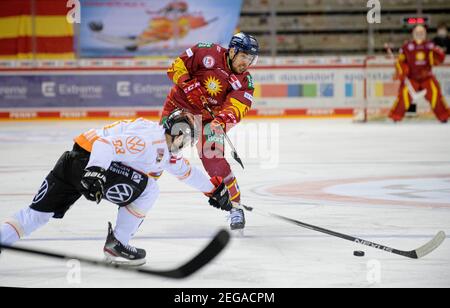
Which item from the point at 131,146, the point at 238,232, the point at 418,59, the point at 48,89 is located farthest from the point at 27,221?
the point at 48,89

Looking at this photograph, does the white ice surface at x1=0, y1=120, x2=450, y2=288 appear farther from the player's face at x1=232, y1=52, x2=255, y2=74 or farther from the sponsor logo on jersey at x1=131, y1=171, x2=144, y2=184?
the player's face at x1=232, y1=52, x2=255, y2=74

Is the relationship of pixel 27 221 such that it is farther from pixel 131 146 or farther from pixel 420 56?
pixel 420 56

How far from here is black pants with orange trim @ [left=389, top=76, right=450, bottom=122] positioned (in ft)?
41.6

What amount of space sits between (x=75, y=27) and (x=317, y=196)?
24.2ft

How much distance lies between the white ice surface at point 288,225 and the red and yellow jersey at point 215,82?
68 centimetres

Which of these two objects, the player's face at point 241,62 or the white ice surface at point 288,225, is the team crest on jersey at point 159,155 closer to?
the white ice surface at point 288,225

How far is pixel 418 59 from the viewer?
12.7 m

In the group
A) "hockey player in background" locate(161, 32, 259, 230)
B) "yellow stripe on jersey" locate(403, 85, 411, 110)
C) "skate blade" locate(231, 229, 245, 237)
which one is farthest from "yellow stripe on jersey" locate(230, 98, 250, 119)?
"yellow stripe on jersey" locate(403, 85, 411, 110)

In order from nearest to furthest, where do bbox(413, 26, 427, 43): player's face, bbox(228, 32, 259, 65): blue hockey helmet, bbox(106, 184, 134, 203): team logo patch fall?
bbox(106, 184, 134, 203): team logo patch → bbox(228, 32, 259, 65): blue hockey helmet → bbox(413, 26, 427, 43): player's face

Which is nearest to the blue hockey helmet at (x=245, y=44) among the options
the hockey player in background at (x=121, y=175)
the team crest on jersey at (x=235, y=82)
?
the team crest on jersey at (x=235, y=82)

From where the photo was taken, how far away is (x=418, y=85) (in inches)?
505

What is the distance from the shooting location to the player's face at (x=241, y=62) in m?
5.27

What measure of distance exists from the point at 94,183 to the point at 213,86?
1967 millimetres

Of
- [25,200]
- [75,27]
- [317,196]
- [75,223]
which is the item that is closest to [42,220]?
[75,223]
